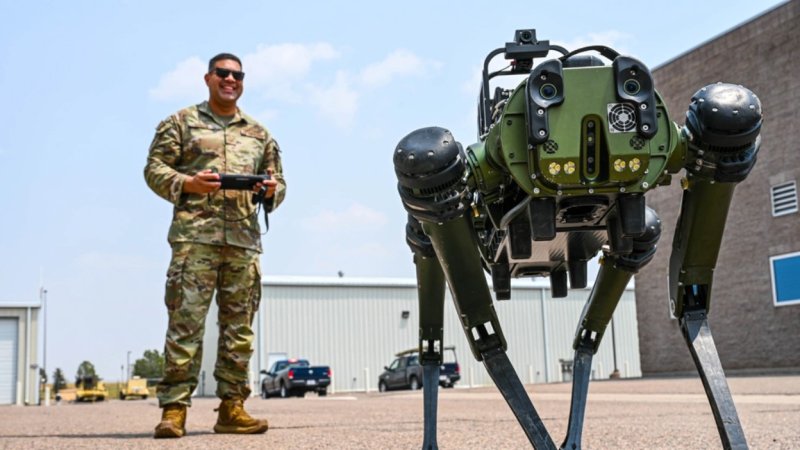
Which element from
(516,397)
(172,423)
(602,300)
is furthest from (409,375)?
(516,397)

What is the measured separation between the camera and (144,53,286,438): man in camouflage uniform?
491 centimetres

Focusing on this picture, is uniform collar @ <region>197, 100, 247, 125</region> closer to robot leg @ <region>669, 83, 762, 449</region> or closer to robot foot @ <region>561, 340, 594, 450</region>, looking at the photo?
robot foot @ <region>561, 340, 594, 450</region>

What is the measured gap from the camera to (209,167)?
17.2ft

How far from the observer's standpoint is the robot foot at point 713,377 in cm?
206

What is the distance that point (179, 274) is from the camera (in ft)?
16.2

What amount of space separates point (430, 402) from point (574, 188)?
1143 mm

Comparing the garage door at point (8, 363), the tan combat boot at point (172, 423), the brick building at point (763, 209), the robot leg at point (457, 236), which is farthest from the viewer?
the garage door at point (8, 363)

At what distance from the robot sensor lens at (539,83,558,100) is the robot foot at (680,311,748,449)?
77 cm

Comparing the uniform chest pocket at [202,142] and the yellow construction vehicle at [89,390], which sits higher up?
the uniform chest pocket at [202,142]

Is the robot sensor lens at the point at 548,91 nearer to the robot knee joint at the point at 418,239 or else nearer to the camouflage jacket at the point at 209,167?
the robot knee joint at the point at 418,239

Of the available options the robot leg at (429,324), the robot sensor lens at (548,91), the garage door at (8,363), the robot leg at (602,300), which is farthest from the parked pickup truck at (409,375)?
the robot sensor lens at (548,91)

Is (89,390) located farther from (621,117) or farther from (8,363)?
(621,117)

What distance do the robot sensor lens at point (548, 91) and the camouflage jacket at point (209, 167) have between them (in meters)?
3.46

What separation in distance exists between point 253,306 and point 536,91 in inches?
147
